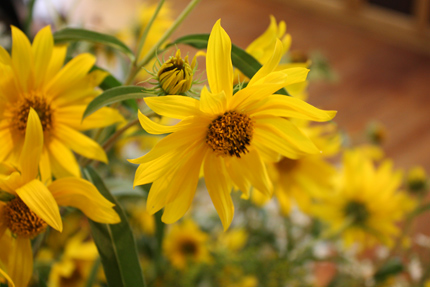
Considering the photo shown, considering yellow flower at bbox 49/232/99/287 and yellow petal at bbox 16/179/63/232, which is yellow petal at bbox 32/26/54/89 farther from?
yellow flower at bbox 49/232/99/287

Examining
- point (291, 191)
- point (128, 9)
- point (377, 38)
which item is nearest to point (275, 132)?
point (291, 191)

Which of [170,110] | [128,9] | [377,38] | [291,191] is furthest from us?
[377,38]

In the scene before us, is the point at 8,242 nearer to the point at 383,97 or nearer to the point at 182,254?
the point at 182,254

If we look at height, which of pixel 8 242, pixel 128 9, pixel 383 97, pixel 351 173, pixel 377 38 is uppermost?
pixel 377 38

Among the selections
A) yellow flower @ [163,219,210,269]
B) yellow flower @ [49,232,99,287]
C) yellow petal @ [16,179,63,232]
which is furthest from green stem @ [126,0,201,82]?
yellow flower @ [163,219,210,269]

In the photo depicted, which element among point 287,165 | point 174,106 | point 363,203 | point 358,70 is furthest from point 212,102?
point 358,70

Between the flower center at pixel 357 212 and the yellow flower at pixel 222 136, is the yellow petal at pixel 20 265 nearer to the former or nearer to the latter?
the yellow flower at pixel 222 136

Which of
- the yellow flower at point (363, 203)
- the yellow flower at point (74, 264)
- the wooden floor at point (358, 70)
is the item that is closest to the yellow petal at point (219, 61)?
the yellow flower at point (74, 264)
